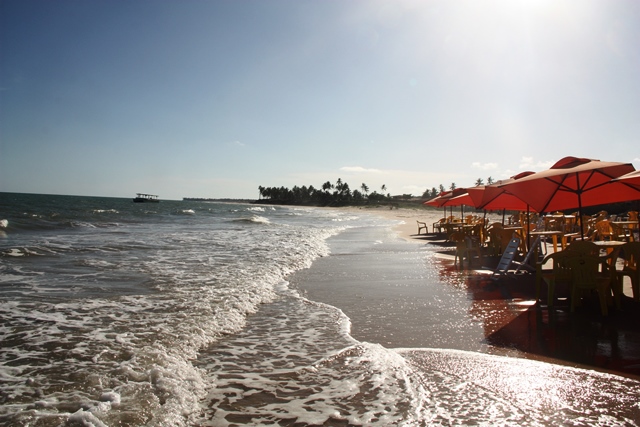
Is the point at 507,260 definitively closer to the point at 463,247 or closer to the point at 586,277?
the point at 463,247

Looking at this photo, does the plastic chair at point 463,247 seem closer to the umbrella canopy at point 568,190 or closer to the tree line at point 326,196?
the umbrella canopy at point 568,190

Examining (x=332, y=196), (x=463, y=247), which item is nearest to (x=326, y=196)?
(x=332, y=196)

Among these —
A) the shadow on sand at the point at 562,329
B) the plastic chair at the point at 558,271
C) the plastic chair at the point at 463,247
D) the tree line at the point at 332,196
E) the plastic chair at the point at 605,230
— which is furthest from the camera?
the tree line at the point at 332,196

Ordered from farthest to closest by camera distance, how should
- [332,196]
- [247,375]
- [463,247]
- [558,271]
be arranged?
[332,196]
[463,247]
[558,271]
[247,375]

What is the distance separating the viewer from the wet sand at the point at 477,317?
14.6ft

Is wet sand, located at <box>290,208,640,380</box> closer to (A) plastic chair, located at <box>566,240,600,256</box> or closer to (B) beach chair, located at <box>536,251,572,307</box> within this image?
(B) beach chair, located at <box>536,251,572,307</box>

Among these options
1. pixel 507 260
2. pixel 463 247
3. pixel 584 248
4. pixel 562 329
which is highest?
pixel 584 248

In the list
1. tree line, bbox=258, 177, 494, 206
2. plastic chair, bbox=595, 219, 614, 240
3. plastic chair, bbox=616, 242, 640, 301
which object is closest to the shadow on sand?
plastic chair, bbox=616, 242, 640, 301

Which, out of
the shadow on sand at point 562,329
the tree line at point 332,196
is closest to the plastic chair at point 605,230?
the shadow on sand at point 562,329

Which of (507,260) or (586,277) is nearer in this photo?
(586,277)

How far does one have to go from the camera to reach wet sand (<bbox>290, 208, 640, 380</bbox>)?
4.44 m

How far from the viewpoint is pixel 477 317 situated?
19.3 ft

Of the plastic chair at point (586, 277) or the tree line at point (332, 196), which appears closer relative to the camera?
the plastic chair at point (586, 277)

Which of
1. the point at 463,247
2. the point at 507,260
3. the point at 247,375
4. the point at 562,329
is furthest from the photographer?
the point at 463,247
